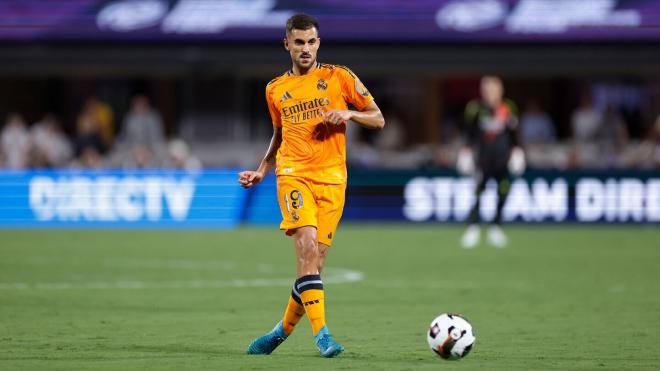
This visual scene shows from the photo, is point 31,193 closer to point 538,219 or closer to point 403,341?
point 538,219

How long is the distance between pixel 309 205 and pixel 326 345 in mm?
979

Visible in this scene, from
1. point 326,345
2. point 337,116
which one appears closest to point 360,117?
point 337,116

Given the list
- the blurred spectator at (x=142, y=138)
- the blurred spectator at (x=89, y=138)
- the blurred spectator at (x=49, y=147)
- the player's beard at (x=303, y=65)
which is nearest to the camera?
the player's beard at (x=303, y=65)

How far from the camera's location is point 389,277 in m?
15.9

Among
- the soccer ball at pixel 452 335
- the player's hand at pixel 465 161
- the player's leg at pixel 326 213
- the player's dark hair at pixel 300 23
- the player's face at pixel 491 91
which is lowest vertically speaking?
the player's hand at pixel 465 161

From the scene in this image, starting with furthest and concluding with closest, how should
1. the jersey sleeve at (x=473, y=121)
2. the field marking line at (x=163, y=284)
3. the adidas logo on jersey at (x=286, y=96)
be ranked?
the jersey sleeve at (x=473, y=121) → the field marking line at (x=163, y=284) → the adidas logo on jersey at (x=286, y=96)

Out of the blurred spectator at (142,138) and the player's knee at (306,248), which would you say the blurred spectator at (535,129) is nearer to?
the blurred spectator at (142,138)

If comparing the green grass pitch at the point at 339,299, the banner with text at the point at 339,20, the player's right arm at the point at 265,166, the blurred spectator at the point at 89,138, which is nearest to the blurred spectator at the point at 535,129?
the banner with text at the point at 339,20

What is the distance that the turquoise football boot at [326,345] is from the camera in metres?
8.94

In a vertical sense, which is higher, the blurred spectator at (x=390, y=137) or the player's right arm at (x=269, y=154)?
the player's right arm at (x=269, y=154)

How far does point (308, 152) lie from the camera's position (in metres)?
9.28

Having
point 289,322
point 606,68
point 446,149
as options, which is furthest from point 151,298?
point 606,68

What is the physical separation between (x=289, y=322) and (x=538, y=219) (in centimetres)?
1565

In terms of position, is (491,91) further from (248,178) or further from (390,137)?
(248,178)
